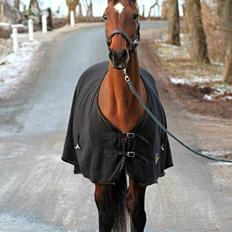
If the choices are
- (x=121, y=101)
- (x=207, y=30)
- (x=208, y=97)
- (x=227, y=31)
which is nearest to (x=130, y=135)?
(x=121, y=101)

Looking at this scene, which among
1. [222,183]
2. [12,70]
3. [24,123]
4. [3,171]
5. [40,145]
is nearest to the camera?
[222,183]

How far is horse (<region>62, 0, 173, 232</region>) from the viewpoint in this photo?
4336mm

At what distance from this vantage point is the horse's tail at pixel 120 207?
5215mm

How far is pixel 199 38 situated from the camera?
23.7 metres

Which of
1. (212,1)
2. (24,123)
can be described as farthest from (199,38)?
(24,123)

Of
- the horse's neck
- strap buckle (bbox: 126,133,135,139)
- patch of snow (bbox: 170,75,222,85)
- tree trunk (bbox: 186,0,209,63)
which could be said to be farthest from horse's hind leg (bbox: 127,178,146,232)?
tree trunk (bbox: 186,0,209,63)

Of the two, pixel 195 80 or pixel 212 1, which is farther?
pixel 212 1

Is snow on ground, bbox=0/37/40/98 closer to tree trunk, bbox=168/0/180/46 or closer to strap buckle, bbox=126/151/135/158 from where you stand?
tree trunk, bbox=168/0/180/46

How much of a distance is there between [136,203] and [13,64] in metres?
17.4

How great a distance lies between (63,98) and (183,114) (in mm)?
3579

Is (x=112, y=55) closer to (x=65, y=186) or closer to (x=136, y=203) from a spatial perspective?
(x=136, y=203)

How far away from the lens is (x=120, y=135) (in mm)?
4723

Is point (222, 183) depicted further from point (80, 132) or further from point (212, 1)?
point (212, 1)

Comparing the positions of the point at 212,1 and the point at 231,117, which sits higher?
the point at 212,1
